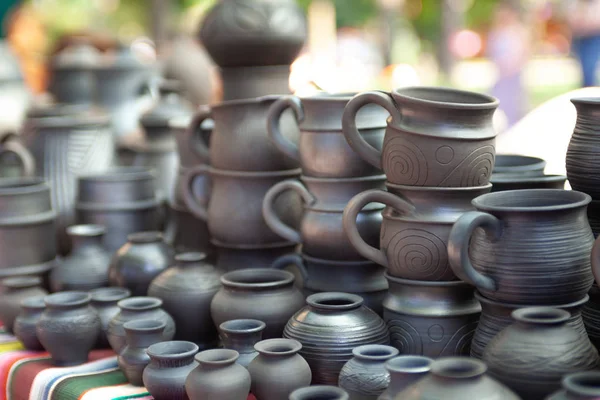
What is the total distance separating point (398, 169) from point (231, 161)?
609 mm

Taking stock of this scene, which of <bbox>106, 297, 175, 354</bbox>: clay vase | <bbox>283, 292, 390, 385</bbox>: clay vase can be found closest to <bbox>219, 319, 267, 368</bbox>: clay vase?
<bbox>283, 292, 390, 385</bbox>: clay vase

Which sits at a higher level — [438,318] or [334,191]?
[334,191]

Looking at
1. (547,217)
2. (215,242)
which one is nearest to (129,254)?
(215,242)

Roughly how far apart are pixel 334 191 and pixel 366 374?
20.7 inches

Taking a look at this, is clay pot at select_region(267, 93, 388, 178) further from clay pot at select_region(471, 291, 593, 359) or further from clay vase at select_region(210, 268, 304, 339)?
clay pot at select_region(471, 291, 593, 359)

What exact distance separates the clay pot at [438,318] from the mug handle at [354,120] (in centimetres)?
26

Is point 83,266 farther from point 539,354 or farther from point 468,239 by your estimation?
point 539,354

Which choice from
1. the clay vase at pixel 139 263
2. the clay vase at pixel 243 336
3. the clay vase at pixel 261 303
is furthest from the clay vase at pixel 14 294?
the clay vase at pixel 243 336

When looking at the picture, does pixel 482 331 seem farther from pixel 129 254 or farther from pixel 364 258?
pixel 129 254

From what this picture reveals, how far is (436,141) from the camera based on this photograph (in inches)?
59.0

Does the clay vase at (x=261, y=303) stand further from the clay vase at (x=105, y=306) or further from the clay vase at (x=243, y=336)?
the clay vase at (x=105, y=306)

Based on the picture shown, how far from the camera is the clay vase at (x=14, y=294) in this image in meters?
2.02

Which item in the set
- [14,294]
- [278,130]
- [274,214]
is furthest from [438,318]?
[14,294]

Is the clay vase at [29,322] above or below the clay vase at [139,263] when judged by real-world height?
below
